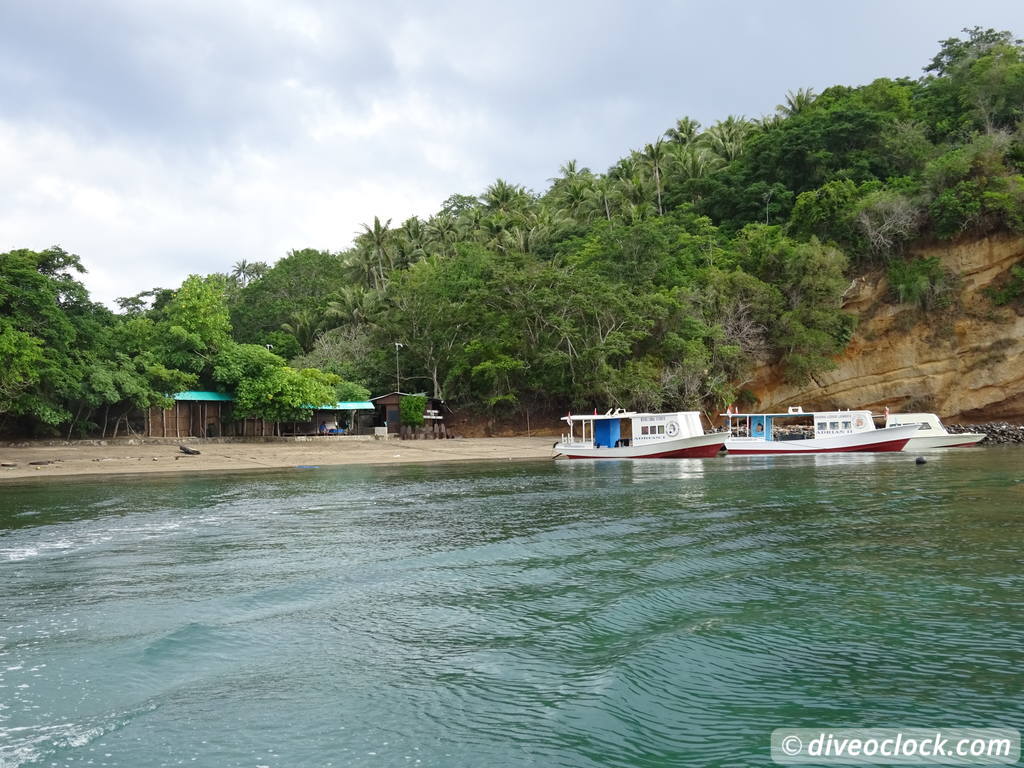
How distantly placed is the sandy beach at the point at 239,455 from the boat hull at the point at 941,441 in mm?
19734

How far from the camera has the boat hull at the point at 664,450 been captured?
113 feet

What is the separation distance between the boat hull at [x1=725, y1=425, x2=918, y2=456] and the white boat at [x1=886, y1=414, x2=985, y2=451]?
1.66 m

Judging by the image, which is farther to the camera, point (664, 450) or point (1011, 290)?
point (1011, 290)

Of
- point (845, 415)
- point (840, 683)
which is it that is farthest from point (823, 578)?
point (845, 415)

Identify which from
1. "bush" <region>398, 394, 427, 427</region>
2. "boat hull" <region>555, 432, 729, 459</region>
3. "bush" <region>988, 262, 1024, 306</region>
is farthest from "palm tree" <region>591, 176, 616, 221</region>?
"boat hull" <region>555, 432, 729, 459</region>

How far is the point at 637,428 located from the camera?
36.2 meters

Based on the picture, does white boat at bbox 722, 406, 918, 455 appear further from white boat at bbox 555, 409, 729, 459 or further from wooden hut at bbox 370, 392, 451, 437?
wooden hut at bbox 370, 392, 451, 437

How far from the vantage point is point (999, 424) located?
46188 millimetres

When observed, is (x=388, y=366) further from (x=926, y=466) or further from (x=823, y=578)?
(x=823, y=578)

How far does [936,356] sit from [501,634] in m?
48.9

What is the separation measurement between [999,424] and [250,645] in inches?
2015

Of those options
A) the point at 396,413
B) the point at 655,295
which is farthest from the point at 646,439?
the point at 396,413

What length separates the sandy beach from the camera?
3112cm

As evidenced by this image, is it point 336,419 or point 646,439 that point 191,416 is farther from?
point 646,439
